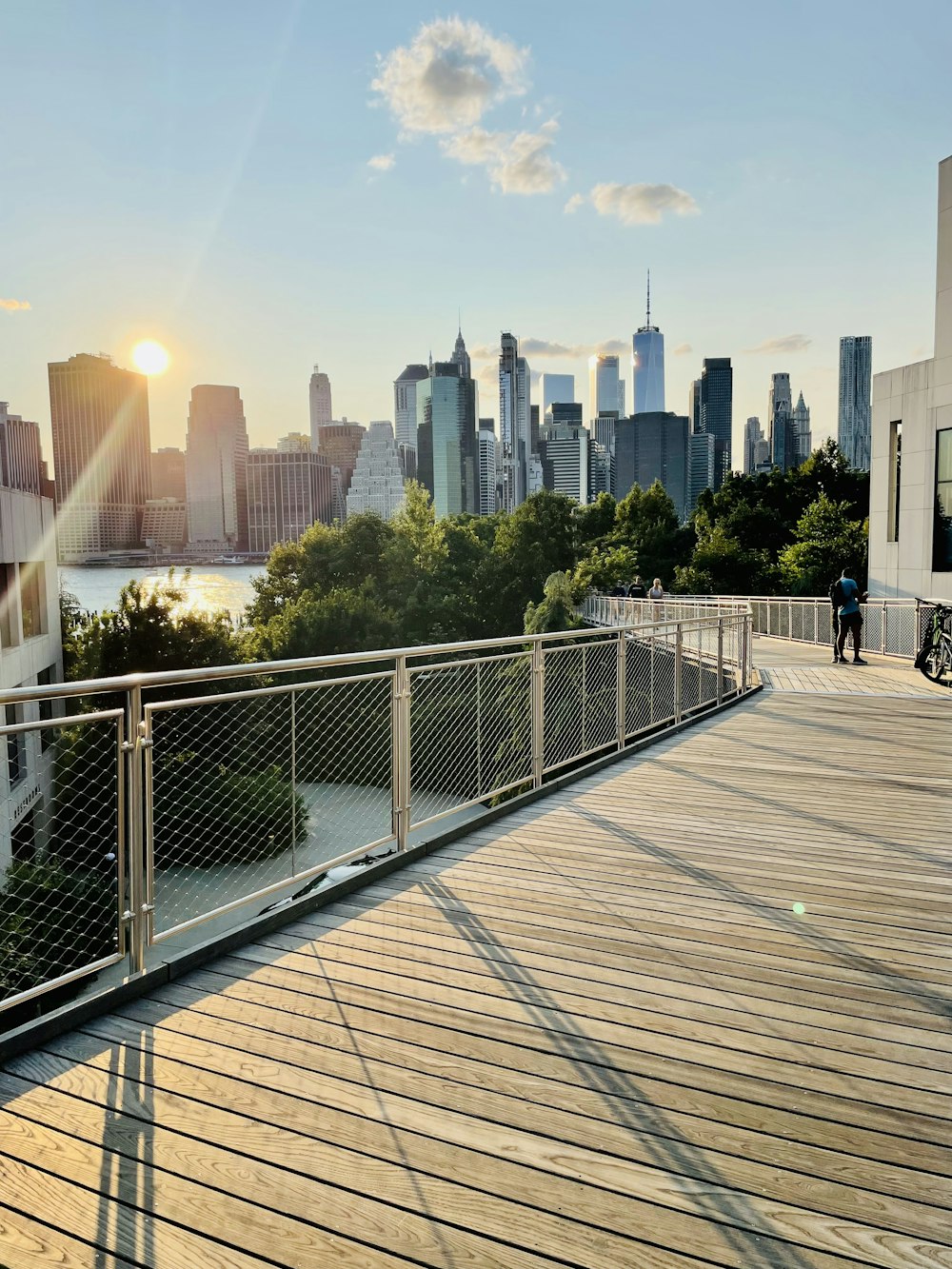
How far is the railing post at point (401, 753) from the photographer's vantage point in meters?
4.73

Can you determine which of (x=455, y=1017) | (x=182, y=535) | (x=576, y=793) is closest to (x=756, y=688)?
(x=576, y=793)

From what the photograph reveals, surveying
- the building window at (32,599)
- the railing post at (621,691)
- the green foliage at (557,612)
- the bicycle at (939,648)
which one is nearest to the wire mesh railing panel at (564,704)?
the railing post at (621,691)

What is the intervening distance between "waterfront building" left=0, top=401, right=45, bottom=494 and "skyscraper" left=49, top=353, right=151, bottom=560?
29.6ft

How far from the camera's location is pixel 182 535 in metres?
101

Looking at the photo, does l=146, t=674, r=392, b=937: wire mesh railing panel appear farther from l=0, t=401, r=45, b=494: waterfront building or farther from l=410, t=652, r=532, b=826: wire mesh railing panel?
l=0, t=401, r=45, b=494: waterfront building

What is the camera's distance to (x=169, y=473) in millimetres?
116562

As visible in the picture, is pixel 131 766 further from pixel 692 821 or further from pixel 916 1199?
pixel 692 821

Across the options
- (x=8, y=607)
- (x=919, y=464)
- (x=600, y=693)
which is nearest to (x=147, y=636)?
(x=8, y=607)

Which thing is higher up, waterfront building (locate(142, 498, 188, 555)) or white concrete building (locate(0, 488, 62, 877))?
waterfront building (locate(142, 498, 188, 555))

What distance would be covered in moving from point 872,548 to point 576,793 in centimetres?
2228

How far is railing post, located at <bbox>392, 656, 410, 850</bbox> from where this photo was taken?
4.73 metres

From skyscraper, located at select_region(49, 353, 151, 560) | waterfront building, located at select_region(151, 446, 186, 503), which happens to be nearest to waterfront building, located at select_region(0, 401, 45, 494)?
skyscraper, located at select_region(49, 353, 151, 560)

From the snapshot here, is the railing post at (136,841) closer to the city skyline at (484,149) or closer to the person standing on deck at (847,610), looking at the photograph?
the city skyline at (484,149)

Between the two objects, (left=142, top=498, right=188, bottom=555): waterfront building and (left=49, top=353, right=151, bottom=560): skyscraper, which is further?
(left=142, top=498, right=188, bottom=555): waterfront building
